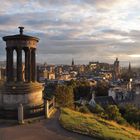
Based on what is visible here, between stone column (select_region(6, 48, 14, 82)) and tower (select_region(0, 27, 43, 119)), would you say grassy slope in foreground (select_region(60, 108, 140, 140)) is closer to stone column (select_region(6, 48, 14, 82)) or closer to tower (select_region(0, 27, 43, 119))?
tower (select_region(0, 27, 43, 119))

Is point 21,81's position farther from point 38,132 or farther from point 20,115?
point 38,132

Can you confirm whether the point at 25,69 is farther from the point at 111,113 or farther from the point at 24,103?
the point at 111,113

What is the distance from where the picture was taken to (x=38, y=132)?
16984 millimetres

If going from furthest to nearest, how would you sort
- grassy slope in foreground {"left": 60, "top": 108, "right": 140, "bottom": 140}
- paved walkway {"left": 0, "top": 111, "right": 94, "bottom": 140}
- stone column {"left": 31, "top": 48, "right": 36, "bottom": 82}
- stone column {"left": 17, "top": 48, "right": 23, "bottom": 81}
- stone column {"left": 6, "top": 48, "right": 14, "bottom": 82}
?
stone column {"left": 31, "top": 48, "right": 36, "bottom": 82} → stone column {"left": 6, "top": 48, "right": 14, "bottom": 82} → stone column {"left": 17, "top": 48, "right": 23, "bottom": 81} → grassy slope in foreground {"left": 60, "top": 108, "right": 140, "bottom": 140} → paved walkway {"left": 0, "top": 111, "right": 94, "bottom": 140}

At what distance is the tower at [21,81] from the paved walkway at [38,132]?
1.38 meters

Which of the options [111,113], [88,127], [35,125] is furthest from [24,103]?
[111,113]

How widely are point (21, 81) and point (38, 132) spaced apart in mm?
5558

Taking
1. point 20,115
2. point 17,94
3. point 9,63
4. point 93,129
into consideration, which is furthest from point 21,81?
point 93,129

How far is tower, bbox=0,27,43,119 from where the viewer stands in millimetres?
20953

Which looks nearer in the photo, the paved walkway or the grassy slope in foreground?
the paved walkway

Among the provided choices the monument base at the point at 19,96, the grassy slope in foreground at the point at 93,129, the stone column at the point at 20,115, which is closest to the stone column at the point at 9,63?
the monument base at the point at 19,96

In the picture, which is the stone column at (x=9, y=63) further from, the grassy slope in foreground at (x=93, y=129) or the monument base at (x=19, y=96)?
the grassy slope in foreground at (x=93, y=129)

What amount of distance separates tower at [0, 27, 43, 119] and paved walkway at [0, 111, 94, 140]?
4.51ft

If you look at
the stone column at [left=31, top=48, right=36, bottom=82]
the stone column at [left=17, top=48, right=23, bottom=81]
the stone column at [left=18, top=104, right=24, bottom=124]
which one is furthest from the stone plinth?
the stone column at [left=18, top=104, right=24, bottom=124]
